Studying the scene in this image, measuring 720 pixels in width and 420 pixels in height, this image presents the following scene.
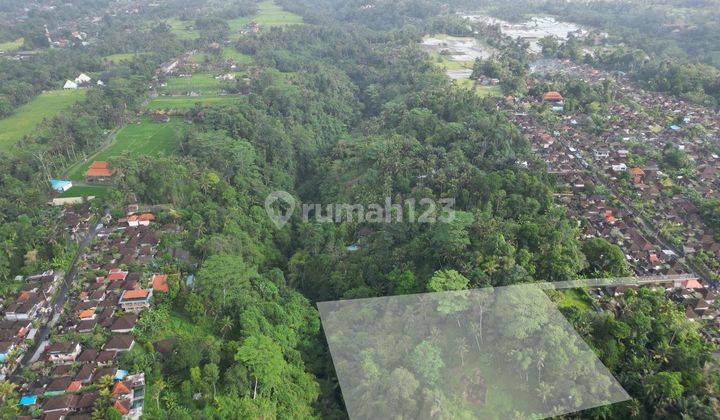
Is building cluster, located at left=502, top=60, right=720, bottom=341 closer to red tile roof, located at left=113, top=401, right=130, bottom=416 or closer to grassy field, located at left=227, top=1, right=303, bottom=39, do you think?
red tile roof, located at left=113, top=401, right=130, bottom=416

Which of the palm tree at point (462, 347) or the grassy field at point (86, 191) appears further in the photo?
the grassy field at point (86, 191)

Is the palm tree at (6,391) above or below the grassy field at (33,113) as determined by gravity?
below

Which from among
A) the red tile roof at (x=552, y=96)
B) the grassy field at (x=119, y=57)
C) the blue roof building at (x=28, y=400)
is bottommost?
the blue roof building at (x=28, y=400)

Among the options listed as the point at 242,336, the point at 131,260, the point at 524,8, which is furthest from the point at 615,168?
the point at 524,8

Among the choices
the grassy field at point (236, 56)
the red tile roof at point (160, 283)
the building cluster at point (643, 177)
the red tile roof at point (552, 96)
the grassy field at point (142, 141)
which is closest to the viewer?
the red tile roof at point (160, 283)

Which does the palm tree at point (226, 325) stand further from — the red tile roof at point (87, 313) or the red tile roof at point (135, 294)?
the red tile roof at point (87, 313)
